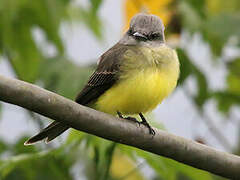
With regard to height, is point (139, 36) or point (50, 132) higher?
point (139, 36)

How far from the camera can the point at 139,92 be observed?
3191 millimetres

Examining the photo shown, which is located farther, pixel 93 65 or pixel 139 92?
pixel 93 65

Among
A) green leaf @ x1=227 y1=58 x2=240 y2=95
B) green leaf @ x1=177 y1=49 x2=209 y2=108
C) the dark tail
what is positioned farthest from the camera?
green leaf @ x1=227 y1=58 x2=240 y2=95

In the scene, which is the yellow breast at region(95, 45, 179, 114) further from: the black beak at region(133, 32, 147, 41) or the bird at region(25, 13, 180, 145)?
the black beak at region(133, 32, 147, 41)

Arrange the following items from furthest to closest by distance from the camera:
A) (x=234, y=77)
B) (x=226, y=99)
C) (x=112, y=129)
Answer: (x=234, y=77), (x=226, y=99), (x=112, y=129)

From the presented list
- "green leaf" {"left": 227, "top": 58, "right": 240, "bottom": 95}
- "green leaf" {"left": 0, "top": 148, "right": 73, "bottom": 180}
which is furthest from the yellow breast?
"green leaf" {"left": 227, "top": 58, "right": 240, "bottom": 95}

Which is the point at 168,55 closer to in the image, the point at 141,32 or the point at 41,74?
the point at 141,32

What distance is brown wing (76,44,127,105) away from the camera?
10.9ft

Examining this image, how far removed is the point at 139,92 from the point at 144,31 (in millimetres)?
490

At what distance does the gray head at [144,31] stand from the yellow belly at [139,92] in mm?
266

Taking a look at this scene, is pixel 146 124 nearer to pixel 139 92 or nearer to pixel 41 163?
pixel 139 92

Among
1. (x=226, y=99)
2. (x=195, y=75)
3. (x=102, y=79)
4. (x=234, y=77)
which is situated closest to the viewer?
(x=102, y=79)

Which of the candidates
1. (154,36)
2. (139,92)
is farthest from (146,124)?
(154,36)

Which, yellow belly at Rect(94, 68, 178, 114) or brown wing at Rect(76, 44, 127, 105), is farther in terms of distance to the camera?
brown wing at Rect(76, 44, 127, 105)
